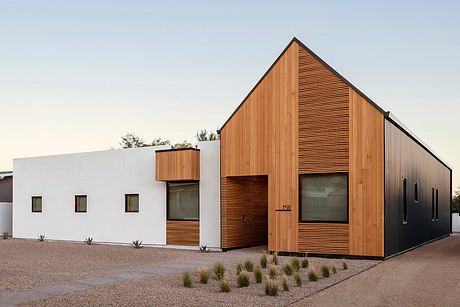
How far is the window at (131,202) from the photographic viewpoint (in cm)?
1758

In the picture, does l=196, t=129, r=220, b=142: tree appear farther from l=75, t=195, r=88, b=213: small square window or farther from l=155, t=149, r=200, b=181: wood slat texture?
l=155, t=149, r=200, b=181: wood slat texture

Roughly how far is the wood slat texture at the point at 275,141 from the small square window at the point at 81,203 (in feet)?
26.0

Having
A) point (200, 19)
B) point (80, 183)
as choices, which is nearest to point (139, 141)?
point (80, 183)

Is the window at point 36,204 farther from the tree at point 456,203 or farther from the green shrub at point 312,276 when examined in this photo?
the tree at point 456,203

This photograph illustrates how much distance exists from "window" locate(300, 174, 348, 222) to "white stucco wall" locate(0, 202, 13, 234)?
17.6 metres

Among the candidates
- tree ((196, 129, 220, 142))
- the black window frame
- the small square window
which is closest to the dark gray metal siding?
the black window frame

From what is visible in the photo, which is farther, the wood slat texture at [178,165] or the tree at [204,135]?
the tree at [204,135]

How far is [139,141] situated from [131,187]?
108 feet

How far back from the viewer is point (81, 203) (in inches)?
764

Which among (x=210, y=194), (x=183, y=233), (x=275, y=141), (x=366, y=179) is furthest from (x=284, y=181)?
(x=183, y=233)

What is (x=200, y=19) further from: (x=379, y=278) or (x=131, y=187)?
(x=379, y=278)

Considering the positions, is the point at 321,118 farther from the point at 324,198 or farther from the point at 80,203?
the point at 80,203

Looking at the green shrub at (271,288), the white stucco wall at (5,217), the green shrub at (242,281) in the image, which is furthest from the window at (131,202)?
the green shrub at (271,288)

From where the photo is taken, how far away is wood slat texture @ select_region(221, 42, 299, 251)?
43.4 ft
